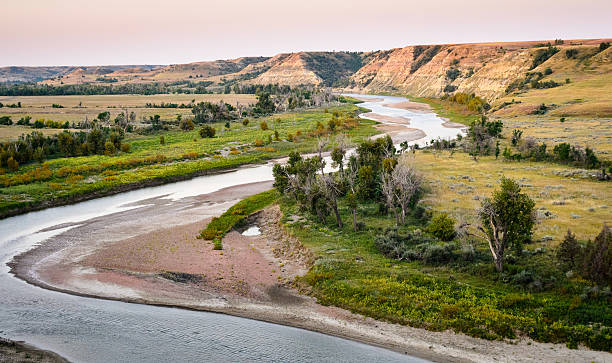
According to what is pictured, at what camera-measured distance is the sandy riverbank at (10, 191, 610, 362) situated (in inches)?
809

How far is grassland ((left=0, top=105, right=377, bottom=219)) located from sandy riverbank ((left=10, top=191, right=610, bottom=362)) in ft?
40.3

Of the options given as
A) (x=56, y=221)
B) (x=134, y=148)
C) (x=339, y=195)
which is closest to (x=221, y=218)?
(x=339, y=195)

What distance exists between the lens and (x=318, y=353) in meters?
20.8

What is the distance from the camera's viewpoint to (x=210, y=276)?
97.3ft

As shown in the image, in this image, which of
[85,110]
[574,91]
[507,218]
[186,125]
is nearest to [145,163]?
[186,125]

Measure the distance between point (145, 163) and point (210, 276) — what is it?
45414 mm

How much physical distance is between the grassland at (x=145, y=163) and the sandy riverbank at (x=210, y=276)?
1228 centimetres

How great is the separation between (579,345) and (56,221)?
46.0 m

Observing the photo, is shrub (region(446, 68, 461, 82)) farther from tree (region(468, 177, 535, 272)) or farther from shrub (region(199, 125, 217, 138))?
tree (region(468, 177, 535, 272))

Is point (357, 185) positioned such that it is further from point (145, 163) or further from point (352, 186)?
point (145, 163)

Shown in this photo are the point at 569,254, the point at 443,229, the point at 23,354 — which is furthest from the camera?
the point at 443,229

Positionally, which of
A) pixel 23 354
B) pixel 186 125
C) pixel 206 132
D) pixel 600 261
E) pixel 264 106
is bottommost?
pixel 23 354

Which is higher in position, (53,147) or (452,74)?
(452,74)

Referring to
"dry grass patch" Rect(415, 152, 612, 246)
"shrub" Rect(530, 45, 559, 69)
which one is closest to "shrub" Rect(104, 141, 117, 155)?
"dry grass patch" Rect(415, 152, 612, 246)
